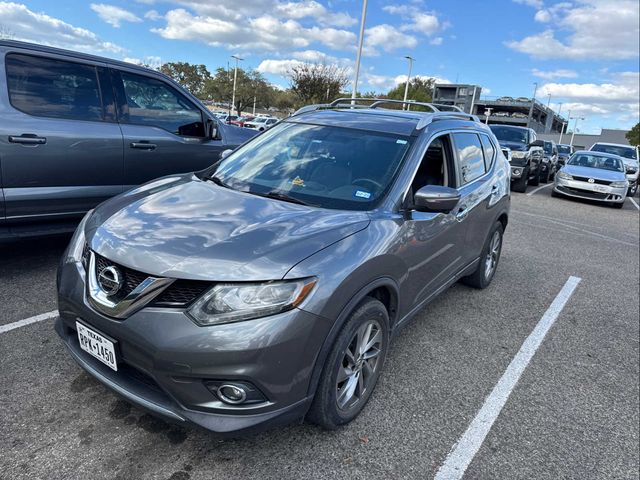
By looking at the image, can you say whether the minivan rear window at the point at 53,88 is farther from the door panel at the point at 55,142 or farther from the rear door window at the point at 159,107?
the rear door window at the point at 159,107

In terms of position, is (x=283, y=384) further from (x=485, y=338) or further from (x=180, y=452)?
(x=485, y=338)

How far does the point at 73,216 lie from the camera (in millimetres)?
4387

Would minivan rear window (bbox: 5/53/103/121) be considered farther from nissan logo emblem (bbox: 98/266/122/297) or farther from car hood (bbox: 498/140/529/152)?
car hood (bbox: 498/140/529/152)

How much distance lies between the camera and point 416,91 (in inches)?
2692

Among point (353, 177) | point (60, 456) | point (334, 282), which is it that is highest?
point (353, 177)

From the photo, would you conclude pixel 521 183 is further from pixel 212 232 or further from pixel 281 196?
pixel 212 232

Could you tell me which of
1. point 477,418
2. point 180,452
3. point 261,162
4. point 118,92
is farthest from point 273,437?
point 118,92

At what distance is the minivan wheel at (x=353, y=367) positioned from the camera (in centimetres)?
230

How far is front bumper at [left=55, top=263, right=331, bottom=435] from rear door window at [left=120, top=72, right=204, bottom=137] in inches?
129

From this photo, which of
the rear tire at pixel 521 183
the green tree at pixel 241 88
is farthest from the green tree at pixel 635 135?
the rear tire at pixel 521 183

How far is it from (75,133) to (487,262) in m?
4.28

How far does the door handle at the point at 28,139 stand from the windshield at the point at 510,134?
13.8 m

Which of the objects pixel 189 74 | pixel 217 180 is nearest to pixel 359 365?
pixel 217 180

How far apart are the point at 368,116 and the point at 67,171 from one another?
9.11 ft
